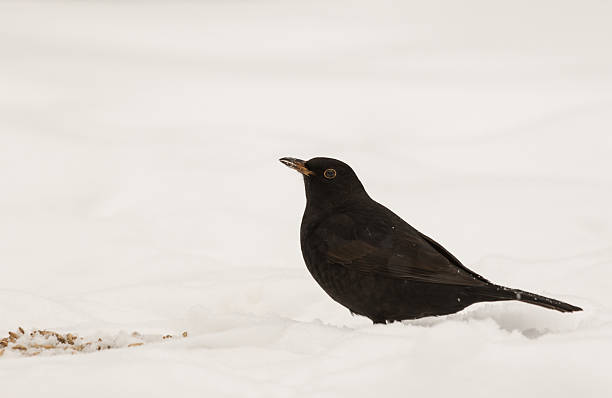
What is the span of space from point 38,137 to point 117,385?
8779 mm

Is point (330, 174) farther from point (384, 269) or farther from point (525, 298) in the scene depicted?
point (525, 298)

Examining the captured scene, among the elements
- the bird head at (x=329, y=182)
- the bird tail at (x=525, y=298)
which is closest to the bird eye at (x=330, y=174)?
the bird head at (x=329, y=182)

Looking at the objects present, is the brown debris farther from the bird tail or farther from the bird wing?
the bird tail

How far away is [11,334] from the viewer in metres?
5.13

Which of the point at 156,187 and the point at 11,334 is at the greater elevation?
the point at 156,187

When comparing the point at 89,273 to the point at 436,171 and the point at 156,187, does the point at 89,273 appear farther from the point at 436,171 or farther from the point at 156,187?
the point at 436,171

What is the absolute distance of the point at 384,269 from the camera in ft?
16.6

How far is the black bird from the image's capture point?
499cm

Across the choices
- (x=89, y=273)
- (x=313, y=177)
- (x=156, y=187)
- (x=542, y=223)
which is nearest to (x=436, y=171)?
(x=542, y=223)

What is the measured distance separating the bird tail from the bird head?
1143 millimetres

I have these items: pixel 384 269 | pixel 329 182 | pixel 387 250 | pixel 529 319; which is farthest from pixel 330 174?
pixel 529 319

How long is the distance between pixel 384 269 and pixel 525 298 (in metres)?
0.84

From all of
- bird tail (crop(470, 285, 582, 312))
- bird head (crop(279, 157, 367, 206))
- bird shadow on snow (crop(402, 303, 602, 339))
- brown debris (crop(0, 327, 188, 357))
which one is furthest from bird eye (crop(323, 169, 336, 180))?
brown debris (crop(0, 327, 188, 357))

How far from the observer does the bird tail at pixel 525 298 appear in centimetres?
457
